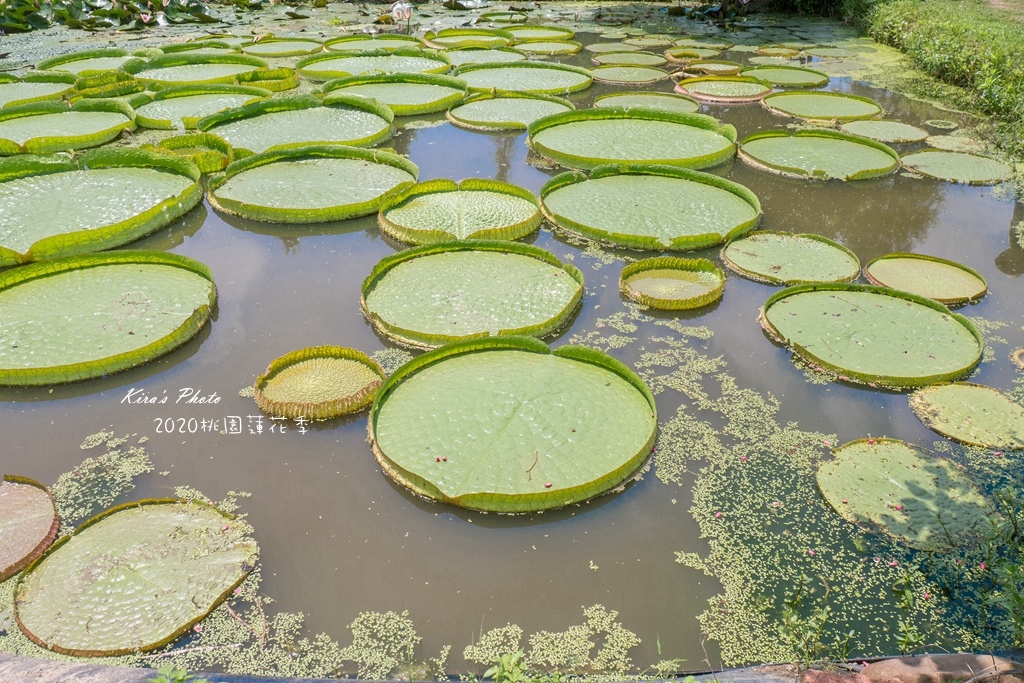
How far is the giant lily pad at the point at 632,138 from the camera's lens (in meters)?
5.92

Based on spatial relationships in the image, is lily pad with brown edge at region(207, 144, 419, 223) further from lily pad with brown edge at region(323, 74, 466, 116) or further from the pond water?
lily pad with brown edge at region(323, 74, 466, 116)

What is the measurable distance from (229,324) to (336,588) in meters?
2.04

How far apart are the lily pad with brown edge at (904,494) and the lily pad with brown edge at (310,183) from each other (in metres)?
3.60

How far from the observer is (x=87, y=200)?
498cm

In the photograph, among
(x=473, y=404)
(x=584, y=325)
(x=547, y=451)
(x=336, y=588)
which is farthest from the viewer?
(x=584, y=325)

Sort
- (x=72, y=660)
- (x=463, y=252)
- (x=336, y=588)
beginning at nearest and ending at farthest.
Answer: (x=72, y=660)
(x=336, y=588)
(x=463, y=252)

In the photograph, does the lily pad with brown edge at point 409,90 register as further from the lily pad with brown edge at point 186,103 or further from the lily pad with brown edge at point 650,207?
the lily pad with brown edge at point 650,207

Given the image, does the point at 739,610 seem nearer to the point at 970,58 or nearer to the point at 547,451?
the point at 547,451

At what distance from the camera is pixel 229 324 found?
13.1 feet

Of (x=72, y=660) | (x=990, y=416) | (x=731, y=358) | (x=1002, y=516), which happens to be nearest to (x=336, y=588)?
(x=72, y=660)

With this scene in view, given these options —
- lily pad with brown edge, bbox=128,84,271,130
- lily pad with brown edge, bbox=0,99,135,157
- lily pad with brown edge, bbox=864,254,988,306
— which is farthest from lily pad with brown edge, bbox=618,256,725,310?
lily pad with brown edge, bbox=0,99,135,157

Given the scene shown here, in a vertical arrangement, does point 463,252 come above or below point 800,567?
above

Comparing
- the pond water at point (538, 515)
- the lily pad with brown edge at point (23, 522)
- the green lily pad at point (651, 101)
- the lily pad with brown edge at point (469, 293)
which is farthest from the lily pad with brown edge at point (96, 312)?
the green lily pad at point (651, 101)

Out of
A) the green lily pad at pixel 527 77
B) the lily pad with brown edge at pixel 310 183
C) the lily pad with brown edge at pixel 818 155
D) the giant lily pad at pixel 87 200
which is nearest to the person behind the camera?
the giant lily pad at pixel 87 200
